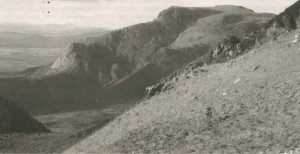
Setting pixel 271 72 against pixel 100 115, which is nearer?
pixel 271 72

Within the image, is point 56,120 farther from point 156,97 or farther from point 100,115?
point 156,97

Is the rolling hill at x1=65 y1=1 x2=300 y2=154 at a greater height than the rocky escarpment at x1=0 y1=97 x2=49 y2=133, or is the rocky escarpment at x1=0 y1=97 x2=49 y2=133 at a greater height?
the rolling hill at x1=65 y1=1 x2=300 y2=154

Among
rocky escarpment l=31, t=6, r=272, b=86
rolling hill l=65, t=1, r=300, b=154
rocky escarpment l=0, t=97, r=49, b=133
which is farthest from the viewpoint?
rocky escarpment l=31, t=6, r=272, b=86

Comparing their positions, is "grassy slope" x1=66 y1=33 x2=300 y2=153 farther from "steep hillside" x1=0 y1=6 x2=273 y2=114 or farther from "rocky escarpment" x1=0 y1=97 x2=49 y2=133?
"steep hillside" x1=0 y1=6 x2=273 y2=114

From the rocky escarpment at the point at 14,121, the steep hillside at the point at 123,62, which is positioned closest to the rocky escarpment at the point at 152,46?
the steep hillside at the point at 123,62

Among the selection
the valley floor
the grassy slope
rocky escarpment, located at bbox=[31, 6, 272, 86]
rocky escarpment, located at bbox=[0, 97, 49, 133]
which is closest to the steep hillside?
rocky escarpment, located at bbox=[31, 6, 272, 86]

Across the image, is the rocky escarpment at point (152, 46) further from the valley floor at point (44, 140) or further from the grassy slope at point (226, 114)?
the grassy slope at point (226, 114)

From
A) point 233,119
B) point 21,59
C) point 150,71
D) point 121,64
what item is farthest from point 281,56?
point 21,59
